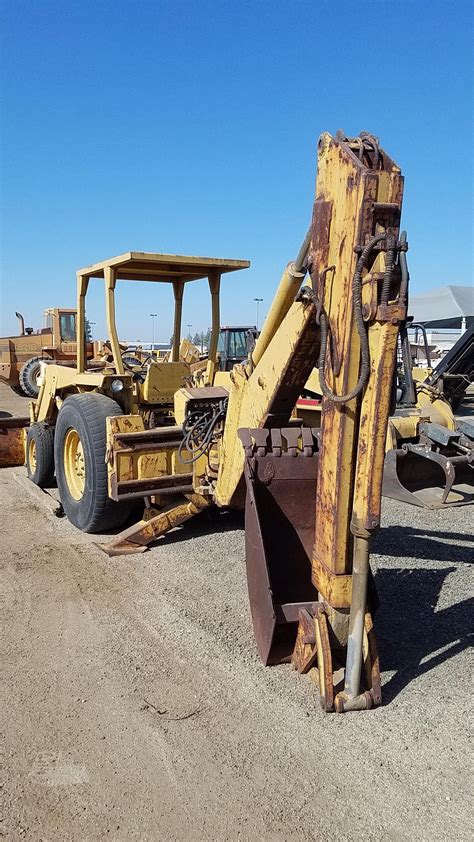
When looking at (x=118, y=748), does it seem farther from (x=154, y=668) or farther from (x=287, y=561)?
(x=287, y=561)

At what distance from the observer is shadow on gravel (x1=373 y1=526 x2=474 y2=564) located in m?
4.90

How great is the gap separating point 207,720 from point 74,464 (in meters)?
3.63

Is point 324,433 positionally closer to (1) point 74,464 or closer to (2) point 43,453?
(1) point 74,464

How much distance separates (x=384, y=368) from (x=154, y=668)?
1.93 meters

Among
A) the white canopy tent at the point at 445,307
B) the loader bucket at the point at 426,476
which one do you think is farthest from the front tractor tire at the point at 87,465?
the white canopy tent at the point at 445,307

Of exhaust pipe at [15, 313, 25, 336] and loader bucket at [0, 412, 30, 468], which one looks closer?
loader bucket at [0, 412, 30, 468]

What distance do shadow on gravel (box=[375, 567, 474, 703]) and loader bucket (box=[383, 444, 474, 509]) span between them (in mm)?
1232

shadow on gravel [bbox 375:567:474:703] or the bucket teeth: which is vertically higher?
the bucket teeth

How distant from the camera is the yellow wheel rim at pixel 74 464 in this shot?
5879 mm

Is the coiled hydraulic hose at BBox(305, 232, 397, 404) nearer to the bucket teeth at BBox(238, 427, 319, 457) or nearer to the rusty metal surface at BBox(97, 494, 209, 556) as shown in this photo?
the bucket teeth at BBox(238, 427, 319, 457)

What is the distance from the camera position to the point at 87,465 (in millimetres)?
5305

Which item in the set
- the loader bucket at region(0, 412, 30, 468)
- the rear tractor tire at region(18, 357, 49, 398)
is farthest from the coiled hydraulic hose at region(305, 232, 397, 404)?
the rear tractor tire at region(18, 357, 49, 398)

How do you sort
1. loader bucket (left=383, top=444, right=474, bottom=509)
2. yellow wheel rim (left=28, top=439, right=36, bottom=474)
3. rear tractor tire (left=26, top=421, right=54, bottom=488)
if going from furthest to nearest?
yellow wheel rim (left=28, top=439, right=36, bottom=474) → rear tractor tire (left=26, top=421, right=54, bottom=488) → loader bucket (left=383, top=444, right=474, bottom=509)

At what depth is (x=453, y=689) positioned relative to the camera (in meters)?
3.01
